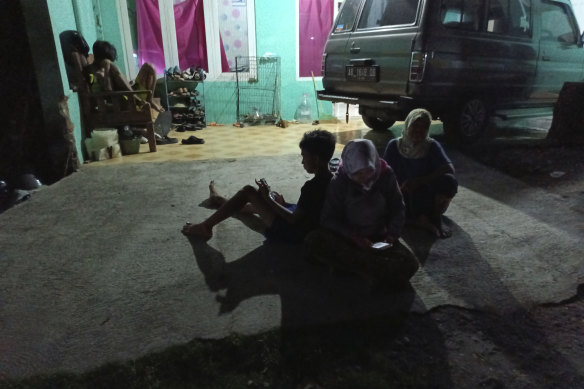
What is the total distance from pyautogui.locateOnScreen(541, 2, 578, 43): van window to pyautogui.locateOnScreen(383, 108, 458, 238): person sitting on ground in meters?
4.60

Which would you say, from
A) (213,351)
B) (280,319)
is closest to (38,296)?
(213,351)

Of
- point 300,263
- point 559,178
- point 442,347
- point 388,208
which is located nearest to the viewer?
point 442,347

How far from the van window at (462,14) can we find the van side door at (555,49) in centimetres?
149

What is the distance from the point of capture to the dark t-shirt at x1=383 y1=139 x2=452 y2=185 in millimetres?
2906

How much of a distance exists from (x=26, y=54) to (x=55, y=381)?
428 centimetres

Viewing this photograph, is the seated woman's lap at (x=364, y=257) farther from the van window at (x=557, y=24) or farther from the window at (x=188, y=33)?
the window at (x=188, y=33)

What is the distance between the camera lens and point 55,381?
5.38ft

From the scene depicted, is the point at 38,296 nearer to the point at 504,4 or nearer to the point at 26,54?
the point at 26,54

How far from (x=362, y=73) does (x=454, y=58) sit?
4.06ft

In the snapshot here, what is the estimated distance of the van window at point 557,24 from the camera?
5.88 meters

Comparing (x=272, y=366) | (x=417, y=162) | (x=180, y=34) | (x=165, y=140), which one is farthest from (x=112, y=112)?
(x=272, y=366)

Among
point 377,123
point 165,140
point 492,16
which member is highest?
point 492,16

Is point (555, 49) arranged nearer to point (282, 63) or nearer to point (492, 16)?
point (492, 16)

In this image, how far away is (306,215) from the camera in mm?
2400
